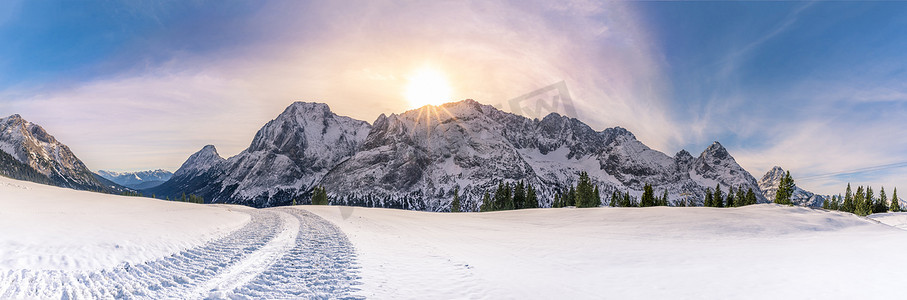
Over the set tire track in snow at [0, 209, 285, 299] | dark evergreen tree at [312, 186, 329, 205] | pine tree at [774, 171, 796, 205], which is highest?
pine tree at [774, 171, 796, 205]

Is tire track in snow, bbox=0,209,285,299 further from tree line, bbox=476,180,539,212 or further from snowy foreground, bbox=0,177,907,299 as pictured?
tree line, bbox=476,180,539,212

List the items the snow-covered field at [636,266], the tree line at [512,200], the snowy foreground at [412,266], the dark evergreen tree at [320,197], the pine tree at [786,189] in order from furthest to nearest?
the dark evergreen tree at [320,197]
the tree line at [512,200]
the pine tree at [786,189]
the snow-covered field at [636,266]
the snowy foreground at [412,266]

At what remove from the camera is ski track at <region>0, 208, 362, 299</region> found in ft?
26.4

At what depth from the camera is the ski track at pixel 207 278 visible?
26.4 ft

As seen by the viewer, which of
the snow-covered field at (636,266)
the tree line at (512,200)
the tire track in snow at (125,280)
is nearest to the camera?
the tire track in snow at (125,280)

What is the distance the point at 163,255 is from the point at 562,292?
13.8m

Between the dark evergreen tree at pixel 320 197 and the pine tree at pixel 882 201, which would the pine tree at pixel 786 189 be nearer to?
the pine tree at pixel 882 201

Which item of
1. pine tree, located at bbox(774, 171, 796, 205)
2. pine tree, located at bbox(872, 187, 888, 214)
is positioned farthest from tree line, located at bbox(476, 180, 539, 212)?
pine tree, located at bbox(872, 187, 888, 214)

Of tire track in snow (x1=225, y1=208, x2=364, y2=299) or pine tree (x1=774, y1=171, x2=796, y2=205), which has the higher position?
pine tree (x1=774, y1=171, x2=796, y2=205)

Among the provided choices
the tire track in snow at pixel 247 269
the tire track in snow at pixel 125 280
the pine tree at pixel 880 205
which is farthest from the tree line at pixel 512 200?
the pine tree at pixel 880 205

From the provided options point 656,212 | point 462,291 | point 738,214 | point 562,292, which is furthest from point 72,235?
point 738,214

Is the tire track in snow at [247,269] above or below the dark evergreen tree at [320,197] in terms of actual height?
above

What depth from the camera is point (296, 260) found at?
12.4 meters

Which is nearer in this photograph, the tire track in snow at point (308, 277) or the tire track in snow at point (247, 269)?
the tire track in snow at point (308, 277)
